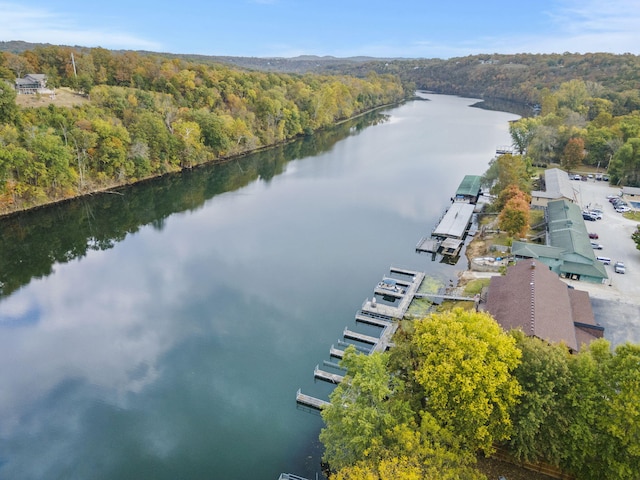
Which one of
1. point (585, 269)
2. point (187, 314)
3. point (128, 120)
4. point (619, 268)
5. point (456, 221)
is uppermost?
point (128, 120)

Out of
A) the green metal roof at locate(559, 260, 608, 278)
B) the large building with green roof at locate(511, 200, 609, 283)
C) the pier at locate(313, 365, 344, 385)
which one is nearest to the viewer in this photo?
the pier at locate(313, 365, 344, 385)

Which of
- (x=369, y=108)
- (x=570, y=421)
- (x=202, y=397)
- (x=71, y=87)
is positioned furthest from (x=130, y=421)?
(x=369, y=108)

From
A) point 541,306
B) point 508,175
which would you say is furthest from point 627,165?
point 541,306

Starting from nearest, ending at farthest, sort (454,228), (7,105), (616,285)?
1. (616,285)
2. (454,228)
3. (7,105)

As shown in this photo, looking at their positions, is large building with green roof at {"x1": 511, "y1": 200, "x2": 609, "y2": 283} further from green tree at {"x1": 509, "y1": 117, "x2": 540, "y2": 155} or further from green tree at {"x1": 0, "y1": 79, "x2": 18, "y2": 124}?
green tree at {"x1": 0, "y1": 79, "x2": 18, "y2": 124}

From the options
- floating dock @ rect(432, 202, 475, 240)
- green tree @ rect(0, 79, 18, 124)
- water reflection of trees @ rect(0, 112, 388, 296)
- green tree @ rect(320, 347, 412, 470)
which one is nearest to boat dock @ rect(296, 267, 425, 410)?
green tree @ rect(320, 347, 412, 470)

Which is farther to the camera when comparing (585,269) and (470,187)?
(470,187)

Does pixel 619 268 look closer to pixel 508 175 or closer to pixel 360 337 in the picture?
pixel 508 175
